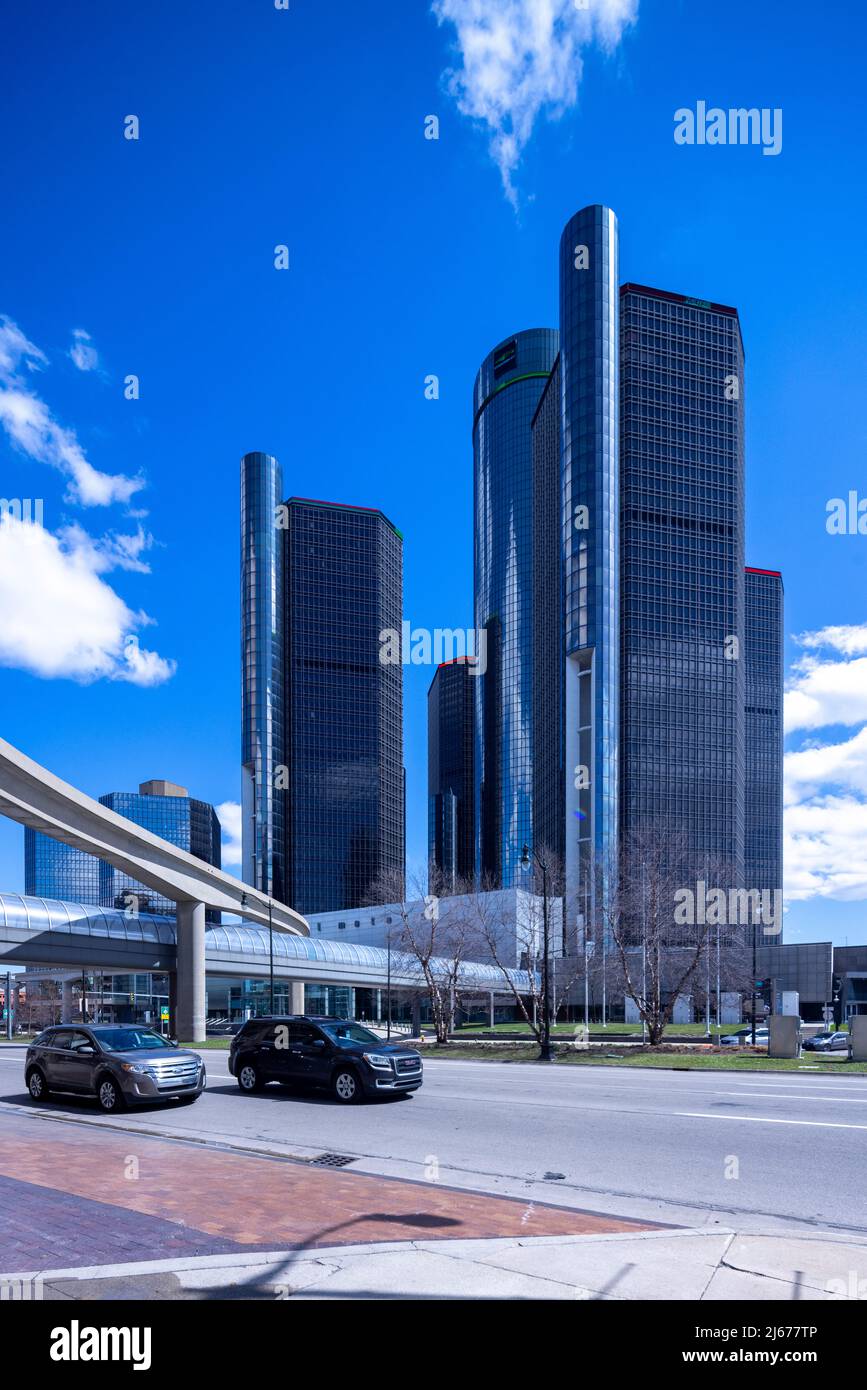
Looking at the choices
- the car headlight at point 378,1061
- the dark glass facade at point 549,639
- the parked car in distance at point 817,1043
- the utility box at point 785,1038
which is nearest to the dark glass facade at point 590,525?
the dark glass facade at point 549,639

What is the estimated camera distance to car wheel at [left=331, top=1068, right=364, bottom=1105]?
1802 centimetres

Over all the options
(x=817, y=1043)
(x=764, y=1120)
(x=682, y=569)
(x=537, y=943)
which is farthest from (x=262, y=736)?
(x=764, y=1120)

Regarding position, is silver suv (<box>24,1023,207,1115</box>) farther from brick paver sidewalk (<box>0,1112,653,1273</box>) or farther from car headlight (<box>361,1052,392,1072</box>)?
brick paver sidewalk (<box>0,1112,653,1273</box>)

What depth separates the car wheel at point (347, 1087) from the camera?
18.0 m

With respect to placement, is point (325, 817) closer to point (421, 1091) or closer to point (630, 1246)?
point (421, 1091)

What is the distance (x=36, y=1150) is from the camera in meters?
12.8

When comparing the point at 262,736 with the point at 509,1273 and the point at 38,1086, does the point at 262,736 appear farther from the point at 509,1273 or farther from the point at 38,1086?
the point at 509,1273

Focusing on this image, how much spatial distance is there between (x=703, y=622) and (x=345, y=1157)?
140801 mm

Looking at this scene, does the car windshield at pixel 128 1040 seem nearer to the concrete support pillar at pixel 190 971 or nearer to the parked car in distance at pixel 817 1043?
the concrete support pillar at pixel 190 971

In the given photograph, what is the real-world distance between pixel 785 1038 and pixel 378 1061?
16.8 meters

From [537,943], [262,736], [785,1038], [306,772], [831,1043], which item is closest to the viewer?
[785,1038]

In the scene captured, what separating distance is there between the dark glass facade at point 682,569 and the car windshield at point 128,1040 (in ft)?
389

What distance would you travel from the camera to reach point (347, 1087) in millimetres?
18156

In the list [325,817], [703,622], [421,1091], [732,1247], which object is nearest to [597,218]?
[703,622]
